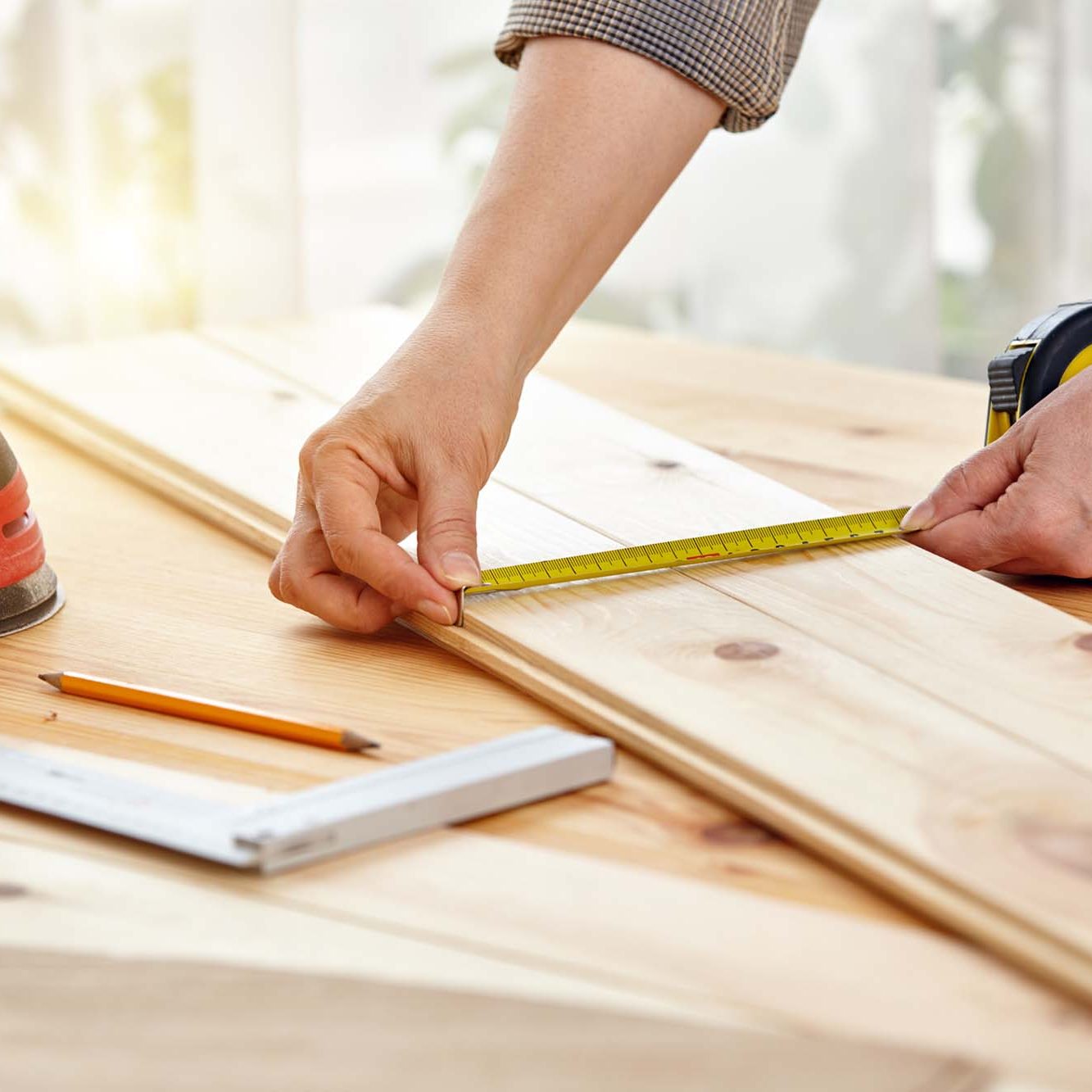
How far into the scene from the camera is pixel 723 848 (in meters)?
0.75

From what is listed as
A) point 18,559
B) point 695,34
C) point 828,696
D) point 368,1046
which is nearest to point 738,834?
point 828,696

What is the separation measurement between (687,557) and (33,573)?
48cm

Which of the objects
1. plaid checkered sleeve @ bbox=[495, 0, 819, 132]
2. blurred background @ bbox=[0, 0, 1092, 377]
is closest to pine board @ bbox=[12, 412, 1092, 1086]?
plaid checkered sleeve @ bbox=[495, 0, 819, 132]

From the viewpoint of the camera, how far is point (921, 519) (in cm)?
117

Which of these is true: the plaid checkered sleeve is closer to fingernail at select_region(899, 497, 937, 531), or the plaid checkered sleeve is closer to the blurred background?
fingernail at select_region(899, 497, 937, 531)

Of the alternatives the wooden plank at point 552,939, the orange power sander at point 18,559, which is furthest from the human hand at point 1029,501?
the orange power sander at point 18,559

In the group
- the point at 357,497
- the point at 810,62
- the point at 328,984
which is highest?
the point at 810,62

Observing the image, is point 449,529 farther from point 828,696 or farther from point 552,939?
point 552,939

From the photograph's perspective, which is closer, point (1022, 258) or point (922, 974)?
point (922, 974)

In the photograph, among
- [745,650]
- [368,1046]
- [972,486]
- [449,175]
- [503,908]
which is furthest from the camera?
[449,175]

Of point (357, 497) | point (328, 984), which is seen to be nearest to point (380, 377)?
point (357, 497)

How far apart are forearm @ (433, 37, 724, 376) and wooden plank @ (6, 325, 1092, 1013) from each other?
176mm

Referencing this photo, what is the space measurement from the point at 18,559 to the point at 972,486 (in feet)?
2.35

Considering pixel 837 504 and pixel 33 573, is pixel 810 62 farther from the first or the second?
pixel 33 573
